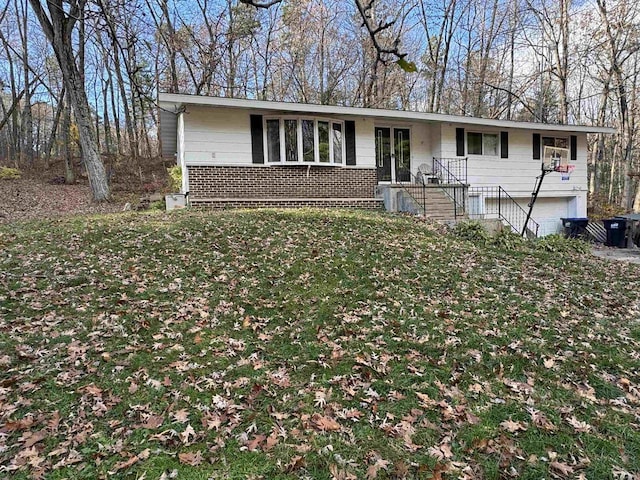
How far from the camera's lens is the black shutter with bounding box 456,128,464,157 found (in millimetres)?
14039

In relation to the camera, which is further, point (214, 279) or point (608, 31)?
point (608, 31)

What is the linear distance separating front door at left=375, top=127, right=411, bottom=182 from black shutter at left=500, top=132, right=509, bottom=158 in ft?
11.5

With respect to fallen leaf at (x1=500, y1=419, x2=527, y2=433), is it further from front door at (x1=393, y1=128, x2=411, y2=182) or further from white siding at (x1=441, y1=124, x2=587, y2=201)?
white siding at (x1=441, y1=124, x2=587, y2=201)

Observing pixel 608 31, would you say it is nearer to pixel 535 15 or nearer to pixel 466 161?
pixel 535 15

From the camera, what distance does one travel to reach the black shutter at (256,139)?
1155cm

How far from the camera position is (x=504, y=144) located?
1466cm

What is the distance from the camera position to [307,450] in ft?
8.36

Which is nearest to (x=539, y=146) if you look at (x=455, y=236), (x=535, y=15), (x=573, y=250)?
(x=573, y=250)

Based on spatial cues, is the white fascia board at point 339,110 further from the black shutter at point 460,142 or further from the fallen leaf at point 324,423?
the fallen leaf at point 324,423

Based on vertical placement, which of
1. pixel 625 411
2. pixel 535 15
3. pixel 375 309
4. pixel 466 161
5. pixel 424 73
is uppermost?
pixel 535 15

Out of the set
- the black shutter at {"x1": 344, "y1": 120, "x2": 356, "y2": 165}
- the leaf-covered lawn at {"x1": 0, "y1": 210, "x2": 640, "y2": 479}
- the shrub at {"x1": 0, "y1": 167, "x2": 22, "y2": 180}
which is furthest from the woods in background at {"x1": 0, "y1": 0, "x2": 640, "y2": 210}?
the leaf-covered lawn at {"x1": 0, "y1": 210, "x2": 640, "y2": 479}

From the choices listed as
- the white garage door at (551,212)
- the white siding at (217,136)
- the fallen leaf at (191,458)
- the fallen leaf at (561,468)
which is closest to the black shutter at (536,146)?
the white garage door at (551,212)

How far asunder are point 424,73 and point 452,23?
109 inches

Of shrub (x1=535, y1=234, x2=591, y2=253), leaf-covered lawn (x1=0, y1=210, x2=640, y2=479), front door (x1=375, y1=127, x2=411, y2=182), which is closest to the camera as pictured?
leaf-covered lawn (x1=0, y1=210, x2=640, y2=479)
